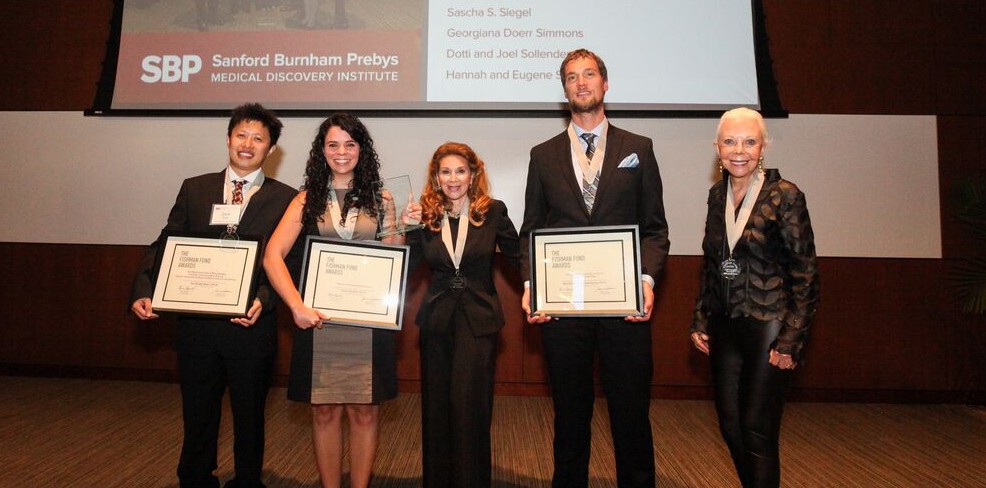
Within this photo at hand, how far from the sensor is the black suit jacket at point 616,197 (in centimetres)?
236

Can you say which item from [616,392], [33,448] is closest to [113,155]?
[33,448]

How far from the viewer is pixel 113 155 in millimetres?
4816

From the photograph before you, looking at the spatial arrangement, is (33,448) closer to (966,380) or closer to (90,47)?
(90,47)

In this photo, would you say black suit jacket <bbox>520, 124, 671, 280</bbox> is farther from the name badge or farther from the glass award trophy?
the name badge

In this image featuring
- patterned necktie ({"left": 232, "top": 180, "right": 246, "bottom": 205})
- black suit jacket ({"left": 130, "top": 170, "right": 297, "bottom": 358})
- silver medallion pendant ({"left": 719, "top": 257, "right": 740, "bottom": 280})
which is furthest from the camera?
patterned necktie ({"left": 232, "top": 180, "right": 246, "bottom": 205})

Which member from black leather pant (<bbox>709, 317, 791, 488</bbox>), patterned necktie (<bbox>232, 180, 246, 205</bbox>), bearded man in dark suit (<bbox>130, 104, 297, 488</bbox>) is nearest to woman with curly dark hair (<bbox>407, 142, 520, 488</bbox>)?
bearded man in dark suit (<bbox>130, 104, 297, 488</bbox>)

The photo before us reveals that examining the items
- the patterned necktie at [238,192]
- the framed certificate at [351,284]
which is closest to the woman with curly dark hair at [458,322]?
the framed certificate at [351,284]

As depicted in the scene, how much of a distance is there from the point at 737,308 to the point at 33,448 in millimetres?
3868

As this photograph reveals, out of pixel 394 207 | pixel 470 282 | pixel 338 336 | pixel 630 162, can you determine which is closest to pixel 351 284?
pixel 338 336

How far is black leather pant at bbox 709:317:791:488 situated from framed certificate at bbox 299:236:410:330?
50.8 inches

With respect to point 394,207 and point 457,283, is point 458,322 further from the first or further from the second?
point 394,207

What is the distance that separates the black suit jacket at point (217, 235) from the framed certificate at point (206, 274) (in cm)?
6

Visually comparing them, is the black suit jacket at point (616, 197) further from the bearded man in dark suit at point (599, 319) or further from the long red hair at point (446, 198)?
the long red hair at point (446, 198)

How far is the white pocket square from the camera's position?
2373mm
